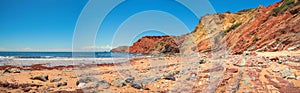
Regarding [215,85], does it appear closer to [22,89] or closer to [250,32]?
[22,89]

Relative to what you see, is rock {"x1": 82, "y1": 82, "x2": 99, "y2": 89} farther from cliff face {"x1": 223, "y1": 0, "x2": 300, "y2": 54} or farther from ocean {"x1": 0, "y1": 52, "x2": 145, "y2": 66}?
ocean {"x1": 0, "y1": 52, "x2": 145, "y2": 66}

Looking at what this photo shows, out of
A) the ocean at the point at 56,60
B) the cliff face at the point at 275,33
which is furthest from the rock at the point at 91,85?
the ocean at the point at 56,60

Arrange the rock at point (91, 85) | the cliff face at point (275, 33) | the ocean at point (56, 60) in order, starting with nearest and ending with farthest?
the rock at point (91, 85) < the cliff face at point (275, 33) < the ocean at point (56, 60)

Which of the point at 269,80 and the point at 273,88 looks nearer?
the point at 273,88

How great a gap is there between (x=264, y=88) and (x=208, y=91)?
1.94m

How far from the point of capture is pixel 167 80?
35.6ft

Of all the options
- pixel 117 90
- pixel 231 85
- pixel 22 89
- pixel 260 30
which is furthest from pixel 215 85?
pixel 260 30

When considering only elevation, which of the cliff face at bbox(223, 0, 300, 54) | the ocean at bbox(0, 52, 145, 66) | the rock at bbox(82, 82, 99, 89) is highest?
the cliff face at bbox(223, 0, 300, 54)

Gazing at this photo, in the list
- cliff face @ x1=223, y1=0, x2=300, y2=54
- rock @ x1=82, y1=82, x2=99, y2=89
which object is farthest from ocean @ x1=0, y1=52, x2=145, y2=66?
rock @ x1=82, y1=82, x2=99, y2=89

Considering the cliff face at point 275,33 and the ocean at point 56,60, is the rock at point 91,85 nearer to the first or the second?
the cliff face at point 275,33

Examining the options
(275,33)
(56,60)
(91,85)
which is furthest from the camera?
(56,60)

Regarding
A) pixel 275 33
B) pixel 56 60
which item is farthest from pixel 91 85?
pixel 56 60

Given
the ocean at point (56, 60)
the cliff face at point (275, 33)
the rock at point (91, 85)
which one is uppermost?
the cliff face at point (275, 33)

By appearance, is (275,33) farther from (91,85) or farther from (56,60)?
(56,60)
